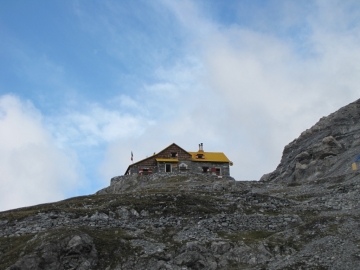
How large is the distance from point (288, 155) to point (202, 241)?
73.1m

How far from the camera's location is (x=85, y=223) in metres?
44.3

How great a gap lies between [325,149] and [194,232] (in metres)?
55.6

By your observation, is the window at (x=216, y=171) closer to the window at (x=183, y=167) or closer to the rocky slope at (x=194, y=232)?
the window at (x=183, y=167)

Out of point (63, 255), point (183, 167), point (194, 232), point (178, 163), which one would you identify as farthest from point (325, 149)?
point (63, 255)

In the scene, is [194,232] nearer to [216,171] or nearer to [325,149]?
[216,171]

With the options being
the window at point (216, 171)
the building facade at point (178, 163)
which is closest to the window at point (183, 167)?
the building facade at point (178, 163)

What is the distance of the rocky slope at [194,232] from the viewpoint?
36.7 m

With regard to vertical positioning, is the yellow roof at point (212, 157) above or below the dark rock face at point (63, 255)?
above

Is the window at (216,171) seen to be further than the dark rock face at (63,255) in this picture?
Yes

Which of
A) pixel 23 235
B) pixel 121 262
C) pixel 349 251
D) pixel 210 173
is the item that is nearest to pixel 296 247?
pixel 349 251

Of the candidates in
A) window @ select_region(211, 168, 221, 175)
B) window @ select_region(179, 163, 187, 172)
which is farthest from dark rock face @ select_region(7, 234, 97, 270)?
window @ select_region(211, 168, 221, 175)

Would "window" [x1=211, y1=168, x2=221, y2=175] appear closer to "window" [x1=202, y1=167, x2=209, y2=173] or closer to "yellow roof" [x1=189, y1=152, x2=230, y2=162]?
"window" [x1=202, y1=167, x2=209, y2=173]

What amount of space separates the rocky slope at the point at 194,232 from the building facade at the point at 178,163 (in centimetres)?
3575

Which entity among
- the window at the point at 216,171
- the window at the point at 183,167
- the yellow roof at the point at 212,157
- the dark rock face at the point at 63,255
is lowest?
the dark rock face at the point at 63,255
